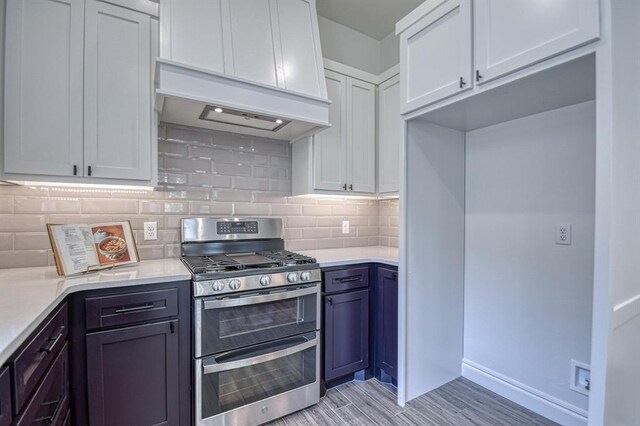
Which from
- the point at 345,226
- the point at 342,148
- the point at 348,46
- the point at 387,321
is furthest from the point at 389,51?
the point at 387,321

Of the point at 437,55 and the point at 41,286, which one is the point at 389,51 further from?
the point at 41,286

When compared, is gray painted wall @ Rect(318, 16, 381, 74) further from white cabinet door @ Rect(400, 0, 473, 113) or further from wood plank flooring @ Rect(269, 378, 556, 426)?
wood plank flooring @ Rect(269, 378, 556, 426)

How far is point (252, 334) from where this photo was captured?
1782 mm

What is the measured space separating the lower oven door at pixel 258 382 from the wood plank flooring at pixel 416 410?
4.8 inches

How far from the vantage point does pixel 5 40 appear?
59.0 inches

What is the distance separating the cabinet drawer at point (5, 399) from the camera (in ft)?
2.52

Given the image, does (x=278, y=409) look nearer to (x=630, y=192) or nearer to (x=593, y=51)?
(x=630, y=192)

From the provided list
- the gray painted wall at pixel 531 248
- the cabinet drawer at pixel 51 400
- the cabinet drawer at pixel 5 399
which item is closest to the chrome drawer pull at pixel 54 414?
the cabinet drawer at pixel 51 400

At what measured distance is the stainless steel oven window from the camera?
1.64 meters

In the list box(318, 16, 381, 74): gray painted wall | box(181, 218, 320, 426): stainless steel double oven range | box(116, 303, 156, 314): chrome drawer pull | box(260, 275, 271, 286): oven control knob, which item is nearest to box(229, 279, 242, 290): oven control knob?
box(181, 218, 320, 426): stainless steel double oven range

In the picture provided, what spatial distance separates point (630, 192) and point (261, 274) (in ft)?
5.67

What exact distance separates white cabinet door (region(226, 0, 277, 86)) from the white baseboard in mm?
2460

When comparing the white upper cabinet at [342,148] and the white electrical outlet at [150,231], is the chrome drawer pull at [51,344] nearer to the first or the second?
the white electrical outlet at [150,231]

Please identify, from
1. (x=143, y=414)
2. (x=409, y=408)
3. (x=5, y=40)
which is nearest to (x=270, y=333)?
(x=143, y=414)
